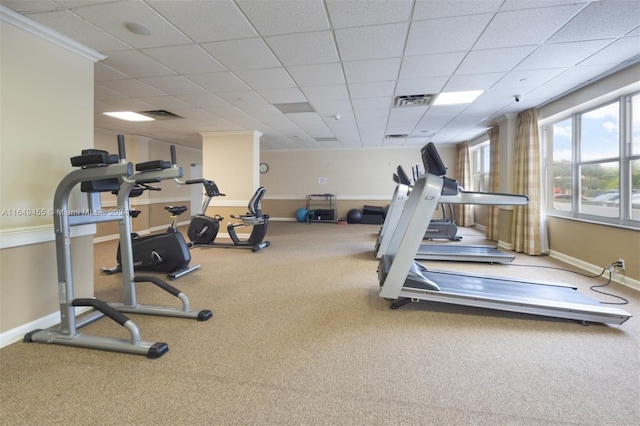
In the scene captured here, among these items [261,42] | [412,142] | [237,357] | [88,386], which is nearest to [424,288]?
[237,357]

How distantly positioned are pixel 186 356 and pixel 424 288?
1988mm

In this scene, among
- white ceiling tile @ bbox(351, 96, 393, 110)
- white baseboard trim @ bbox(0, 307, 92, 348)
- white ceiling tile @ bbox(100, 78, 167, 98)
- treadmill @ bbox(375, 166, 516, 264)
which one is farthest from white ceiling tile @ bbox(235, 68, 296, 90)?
white baseboard trim @ bbox(0, 307, 92, 348)

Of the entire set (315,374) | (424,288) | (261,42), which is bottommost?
(315,374)

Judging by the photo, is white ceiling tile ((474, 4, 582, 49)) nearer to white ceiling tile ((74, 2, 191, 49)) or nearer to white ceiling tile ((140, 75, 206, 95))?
white ceiling tile ((74, 2, 191, 49))

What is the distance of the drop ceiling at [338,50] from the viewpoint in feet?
7.47

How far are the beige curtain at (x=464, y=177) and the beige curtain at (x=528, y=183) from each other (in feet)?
10.3

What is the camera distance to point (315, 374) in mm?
1792

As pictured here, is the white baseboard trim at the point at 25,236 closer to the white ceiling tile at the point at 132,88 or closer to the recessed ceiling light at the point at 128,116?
the white ceiling tile at the point at 132,88

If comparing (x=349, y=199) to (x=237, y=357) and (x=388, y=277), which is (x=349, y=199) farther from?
(x=237, y=357)

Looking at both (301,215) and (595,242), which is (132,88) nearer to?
(595,242)

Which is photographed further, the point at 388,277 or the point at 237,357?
the point at 388,277

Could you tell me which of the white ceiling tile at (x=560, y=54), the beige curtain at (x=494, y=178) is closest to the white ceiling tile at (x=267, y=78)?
the white ceiling tile at (x=560, y=54)

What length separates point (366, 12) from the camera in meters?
2.31

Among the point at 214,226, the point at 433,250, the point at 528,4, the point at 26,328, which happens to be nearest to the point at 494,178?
the point at 433,250
